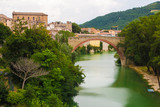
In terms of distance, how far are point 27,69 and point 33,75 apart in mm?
488

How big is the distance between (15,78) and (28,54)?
2160mm

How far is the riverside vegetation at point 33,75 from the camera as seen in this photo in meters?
12.6

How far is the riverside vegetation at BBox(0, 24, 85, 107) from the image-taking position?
12.6 m

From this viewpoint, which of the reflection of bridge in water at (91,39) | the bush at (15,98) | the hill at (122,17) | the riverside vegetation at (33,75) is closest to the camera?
the bush at (15,98)

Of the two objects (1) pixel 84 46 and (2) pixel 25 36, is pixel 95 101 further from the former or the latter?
(1) pixel 84 46

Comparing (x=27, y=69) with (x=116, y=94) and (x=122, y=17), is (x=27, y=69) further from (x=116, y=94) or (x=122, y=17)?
(x=122, y=17)

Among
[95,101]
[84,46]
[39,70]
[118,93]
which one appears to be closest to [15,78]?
[39,70]

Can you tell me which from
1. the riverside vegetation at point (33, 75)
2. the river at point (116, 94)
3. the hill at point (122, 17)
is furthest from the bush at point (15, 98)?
the hill at point (122, 17)

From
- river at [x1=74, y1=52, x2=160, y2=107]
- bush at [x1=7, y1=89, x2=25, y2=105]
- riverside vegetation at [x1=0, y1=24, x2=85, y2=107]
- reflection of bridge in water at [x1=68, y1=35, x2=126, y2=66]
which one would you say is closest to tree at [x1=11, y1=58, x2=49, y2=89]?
riverside vegetation at [x1=0, y1=24, x2=85, y2=107]

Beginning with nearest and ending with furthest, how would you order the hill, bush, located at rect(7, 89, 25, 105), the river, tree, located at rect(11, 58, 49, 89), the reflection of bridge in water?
bush, located at rect(7, 89, 25, 105), tree, located at rect(11, 58, 49, 89), the river, the reflection of bridge in water, the hill

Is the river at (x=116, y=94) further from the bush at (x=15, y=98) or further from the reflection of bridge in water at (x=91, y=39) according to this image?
the reflection of bridge in water at (x=91, y=39)

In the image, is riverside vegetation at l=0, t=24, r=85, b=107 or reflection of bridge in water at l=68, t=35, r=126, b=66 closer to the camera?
riverside vegetation at l=0, t=24, r=85, b=107

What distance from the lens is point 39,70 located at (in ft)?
48.5

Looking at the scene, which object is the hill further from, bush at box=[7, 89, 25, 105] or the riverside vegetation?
bush at box=[7, 89, 25, 105]
